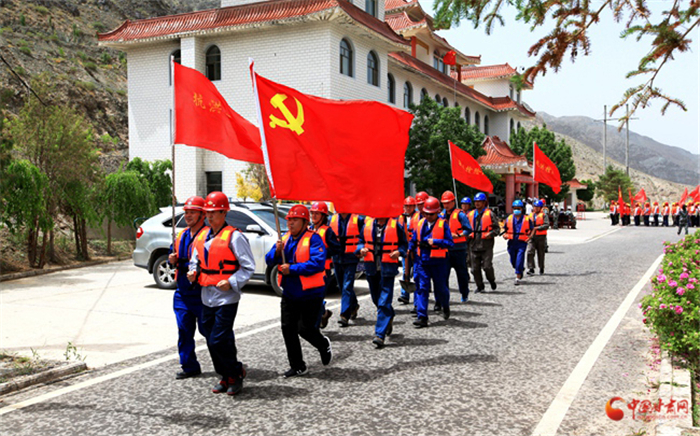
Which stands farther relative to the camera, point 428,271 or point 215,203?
point 428,271

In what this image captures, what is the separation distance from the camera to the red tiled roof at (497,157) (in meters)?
41.4

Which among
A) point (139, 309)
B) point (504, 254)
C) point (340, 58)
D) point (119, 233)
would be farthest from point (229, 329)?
point (340, 58)

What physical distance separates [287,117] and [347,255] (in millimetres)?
3293

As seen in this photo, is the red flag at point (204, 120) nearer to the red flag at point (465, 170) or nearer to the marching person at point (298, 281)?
the marching person at point (298, 281)

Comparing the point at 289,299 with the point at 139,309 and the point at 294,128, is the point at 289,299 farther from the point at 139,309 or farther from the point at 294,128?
the point at 139,309

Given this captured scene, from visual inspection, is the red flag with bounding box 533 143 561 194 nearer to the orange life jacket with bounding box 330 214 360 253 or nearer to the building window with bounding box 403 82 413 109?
the orange life jacket with bounding box 330 214 360 253

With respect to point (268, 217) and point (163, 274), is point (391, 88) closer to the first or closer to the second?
point (268, 217)

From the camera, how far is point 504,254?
779 inches

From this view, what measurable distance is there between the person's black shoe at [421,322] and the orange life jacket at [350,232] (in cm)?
138

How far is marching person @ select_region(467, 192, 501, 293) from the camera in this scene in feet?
38.7

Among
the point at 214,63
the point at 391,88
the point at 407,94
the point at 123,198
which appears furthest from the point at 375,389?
the point at 407,94

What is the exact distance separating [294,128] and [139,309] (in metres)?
5.32

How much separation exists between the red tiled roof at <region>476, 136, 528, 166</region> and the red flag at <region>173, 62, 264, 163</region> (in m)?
34.0

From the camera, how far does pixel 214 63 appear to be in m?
29.1
